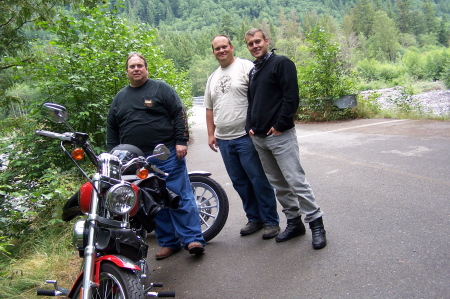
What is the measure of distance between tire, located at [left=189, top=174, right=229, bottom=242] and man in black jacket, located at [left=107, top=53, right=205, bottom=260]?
31 cm

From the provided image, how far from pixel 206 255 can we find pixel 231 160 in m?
1.00

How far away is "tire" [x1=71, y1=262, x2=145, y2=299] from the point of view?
90.2 inches

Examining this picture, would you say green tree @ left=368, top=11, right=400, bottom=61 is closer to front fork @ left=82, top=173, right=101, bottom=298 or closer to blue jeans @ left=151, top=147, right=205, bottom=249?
blue jeans @ left=151, top=147, right=205, bottom=249

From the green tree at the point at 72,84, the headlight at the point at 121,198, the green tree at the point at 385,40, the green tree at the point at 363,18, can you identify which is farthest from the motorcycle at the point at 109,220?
the green tree at the point at 363,18

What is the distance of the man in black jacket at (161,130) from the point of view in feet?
12.3

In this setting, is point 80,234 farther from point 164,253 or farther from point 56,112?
point 164,253

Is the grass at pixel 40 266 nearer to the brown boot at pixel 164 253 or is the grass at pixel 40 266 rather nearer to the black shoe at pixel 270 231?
the brown boot at pixel 164 253

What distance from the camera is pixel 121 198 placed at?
249 cm

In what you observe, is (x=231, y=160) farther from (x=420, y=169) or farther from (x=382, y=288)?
(x=420, y=169)

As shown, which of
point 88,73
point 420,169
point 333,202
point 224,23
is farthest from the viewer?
point 224,23

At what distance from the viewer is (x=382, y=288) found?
284cm

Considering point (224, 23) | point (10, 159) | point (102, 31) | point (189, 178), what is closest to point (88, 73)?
point (102, 31)

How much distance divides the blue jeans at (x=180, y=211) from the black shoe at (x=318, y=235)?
1.08 metres

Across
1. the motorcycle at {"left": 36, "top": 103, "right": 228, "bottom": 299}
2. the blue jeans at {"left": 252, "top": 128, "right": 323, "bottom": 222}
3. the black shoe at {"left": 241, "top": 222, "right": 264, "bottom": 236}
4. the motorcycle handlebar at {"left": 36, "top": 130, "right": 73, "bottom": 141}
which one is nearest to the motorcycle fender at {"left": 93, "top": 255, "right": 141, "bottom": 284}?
the motorcycle at {"left": 36, "top": 103, "right": 228, "bottom": 299}
